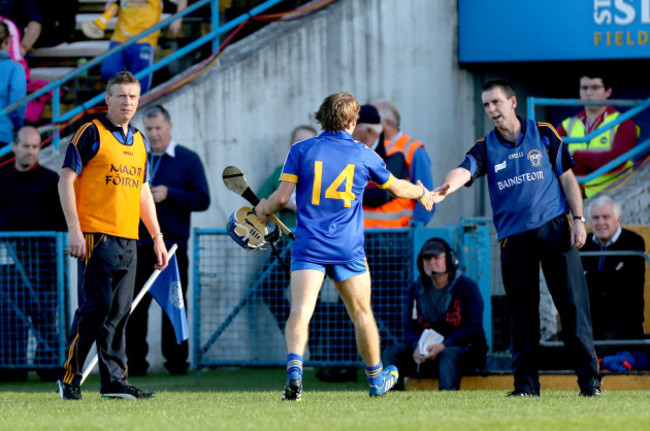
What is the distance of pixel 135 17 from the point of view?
45.1ft

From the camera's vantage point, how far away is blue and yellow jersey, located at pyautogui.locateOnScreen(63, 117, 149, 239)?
27.0ft

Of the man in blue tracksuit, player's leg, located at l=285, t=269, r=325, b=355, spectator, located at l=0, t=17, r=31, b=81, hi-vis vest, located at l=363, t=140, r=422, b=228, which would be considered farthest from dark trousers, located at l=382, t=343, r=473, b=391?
spectator, located at l=0, t=17, r=31, b=81

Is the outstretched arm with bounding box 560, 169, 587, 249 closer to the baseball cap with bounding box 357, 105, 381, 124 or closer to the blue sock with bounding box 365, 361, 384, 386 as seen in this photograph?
the blue sock with bounding box 365, 361, 384, 386

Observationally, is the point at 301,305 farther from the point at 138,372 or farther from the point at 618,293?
the point at 138,372

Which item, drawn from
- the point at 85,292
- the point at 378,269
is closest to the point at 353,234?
the point at 85,292

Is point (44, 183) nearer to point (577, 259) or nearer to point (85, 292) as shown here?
point (85, 292)

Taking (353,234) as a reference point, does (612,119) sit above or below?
above

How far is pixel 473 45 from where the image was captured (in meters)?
14.0

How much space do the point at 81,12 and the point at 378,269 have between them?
21.8ft

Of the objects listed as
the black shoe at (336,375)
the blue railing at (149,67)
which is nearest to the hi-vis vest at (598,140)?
the black shoe at (336,375)

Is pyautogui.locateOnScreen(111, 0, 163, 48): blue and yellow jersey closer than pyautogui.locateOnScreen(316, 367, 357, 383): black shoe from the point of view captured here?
Answer: No

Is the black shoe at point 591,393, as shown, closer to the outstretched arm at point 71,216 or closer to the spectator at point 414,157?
the spectator at point 414,157

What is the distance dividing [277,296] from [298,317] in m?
3.24

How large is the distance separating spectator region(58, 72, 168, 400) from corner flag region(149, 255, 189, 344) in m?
0.83
